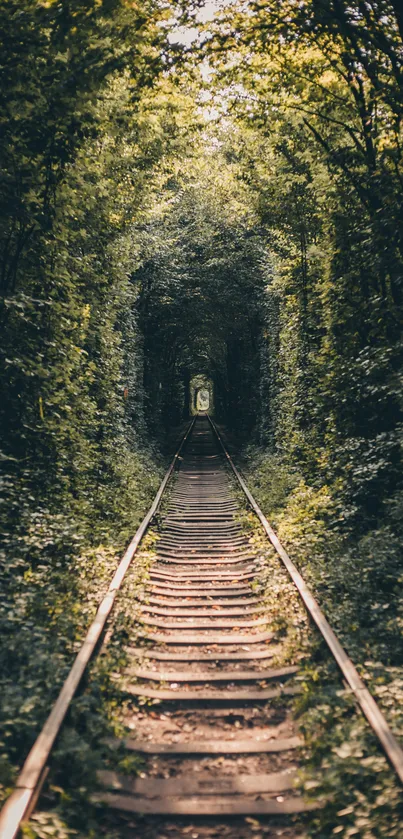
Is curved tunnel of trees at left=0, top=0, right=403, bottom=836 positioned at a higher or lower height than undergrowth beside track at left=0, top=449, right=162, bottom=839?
higher

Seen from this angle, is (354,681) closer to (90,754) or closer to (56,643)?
(90,754)

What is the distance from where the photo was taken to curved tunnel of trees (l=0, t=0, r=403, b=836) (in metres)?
5.96

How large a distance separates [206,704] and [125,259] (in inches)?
411

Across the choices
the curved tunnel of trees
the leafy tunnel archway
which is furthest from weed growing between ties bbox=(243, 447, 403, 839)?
the leafy tunnel archway

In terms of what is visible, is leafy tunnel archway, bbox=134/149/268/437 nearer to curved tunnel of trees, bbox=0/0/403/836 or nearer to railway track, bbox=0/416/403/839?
curved tunnel of trees, bbox=0/0/403/836

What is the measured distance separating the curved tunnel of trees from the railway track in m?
0.33

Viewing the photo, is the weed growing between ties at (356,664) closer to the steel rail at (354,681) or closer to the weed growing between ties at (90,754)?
the steel rail at (354,681)

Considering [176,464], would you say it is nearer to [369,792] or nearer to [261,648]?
[261,648]

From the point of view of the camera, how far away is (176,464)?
1922cm

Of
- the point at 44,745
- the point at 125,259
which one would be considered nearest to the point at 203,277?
the point at 125,259

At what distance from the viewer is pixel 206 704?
14.9ft

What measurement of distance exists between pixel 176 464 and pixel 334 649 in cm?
1459

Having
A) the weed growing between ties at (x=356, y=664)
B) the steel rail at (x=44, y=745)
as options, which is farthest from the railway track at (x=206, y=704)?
the weed growing between ties at (x=356, y=664)

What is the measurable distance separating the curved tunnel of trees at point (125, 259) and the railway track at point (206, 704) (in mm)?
331
